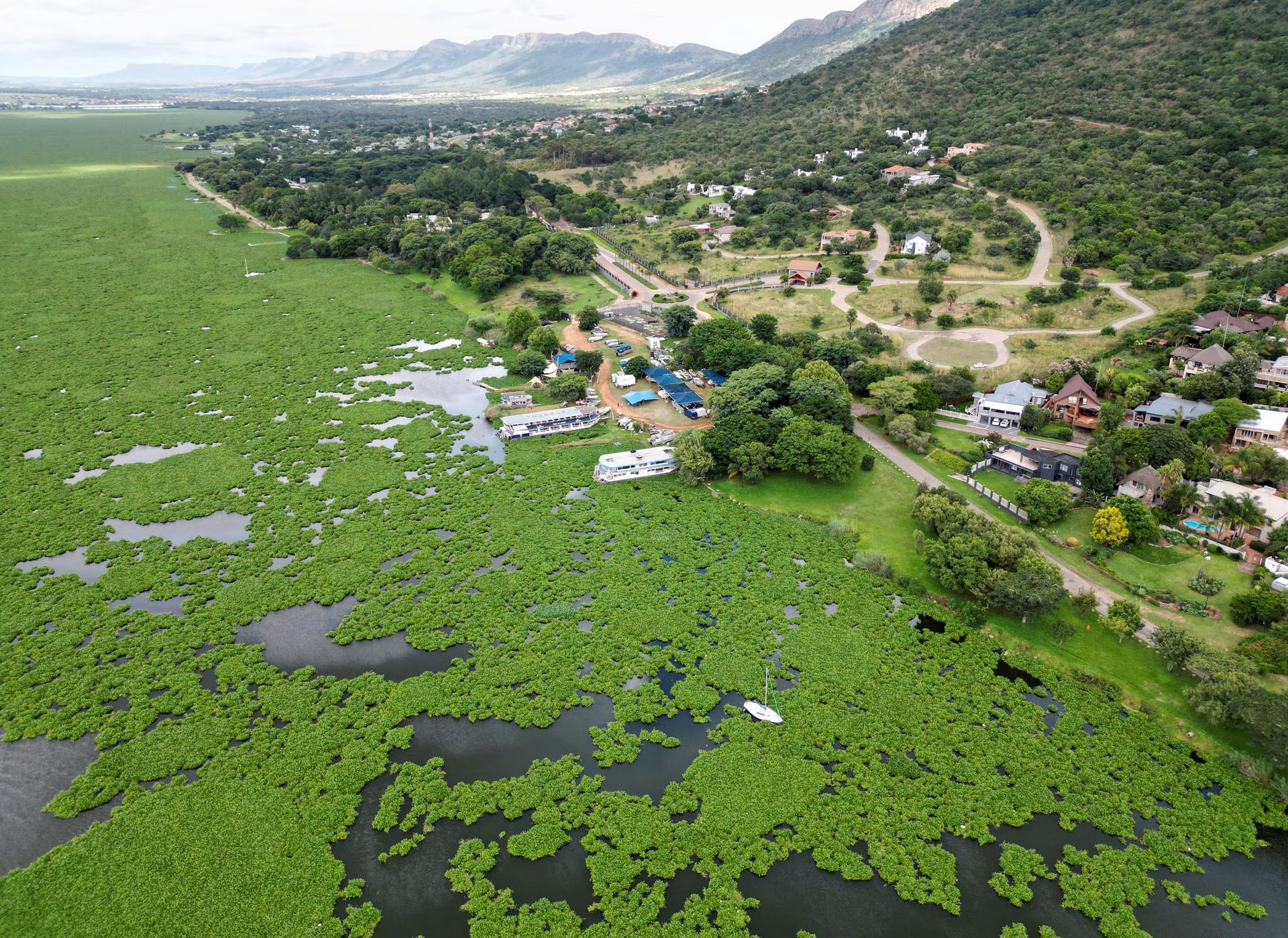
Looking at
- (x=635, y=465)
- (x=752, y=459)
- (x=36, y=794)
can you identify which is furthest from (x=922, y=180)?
(x=36, y=794)

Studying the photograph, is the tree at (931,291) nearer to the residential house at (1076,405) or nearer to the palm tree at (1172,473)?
the residential house at (1076,405)

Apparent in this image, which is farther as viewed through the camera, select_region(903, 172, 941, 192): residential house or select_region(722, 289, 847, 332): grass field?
select_region(903, 172, 941, 192): residential house

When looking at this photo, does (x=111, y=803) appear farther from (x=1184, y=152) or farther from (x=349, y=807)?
(x=1184, y=152)

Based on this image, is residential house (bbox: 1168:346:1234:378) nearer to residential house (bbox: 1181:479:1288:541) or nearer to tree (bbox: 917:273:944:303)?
residential house (bbox: 1181:479:1288:541)

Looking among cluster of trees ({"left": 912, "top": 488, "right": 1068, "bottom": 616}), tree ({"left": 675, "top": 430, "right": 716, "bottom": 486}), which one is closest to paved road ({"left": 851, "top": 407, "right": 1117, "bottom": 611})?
cluster of trees ({"left": 912, "top": 488, "right": 1068, "bottom": 616})

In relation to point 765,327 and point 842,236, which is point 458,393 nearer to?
point 765,327
